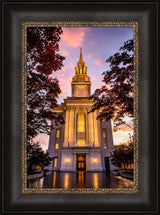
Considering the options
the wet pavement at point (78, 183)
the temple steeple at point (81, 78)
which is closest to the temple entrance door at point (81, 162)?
the temple steeple at point (81, 78)

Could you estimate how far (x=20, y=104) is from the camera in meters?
3.55

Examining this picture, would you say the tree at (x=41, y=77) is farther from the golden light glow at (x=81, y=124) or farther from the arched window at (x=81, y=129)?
the golden light glow at (x=81, y=124)

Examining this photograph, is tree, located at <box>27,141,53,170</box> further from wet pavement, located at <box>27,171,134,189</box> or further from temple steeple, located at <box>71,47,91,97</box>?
temple steeple, located at <box>71,47,91,97</box>

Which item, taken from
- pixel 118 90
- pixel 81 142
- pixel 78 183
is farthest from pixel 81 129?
pixel 118 90

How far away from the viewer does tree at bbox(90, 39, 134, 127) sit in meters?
4.00

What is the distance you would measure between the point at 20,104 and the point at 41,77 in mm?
1180

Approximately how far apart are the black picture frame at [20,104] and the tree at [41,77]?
442 millimetres

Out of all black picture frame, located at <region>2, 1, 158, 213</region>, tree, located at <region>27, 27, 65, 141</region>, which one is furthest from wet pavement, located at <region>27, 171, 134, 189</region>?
tree, located at <region>27, 27, 65, 141</region>

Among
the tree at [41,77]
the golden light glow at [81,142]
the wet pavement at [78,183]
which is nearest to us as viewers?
the wet pavement at [78,183]

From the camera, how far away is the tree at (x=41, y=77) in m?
4.00

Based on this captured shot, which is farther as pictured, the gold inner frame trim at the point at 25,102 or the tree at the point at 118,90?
the tree at the point at 118,90
